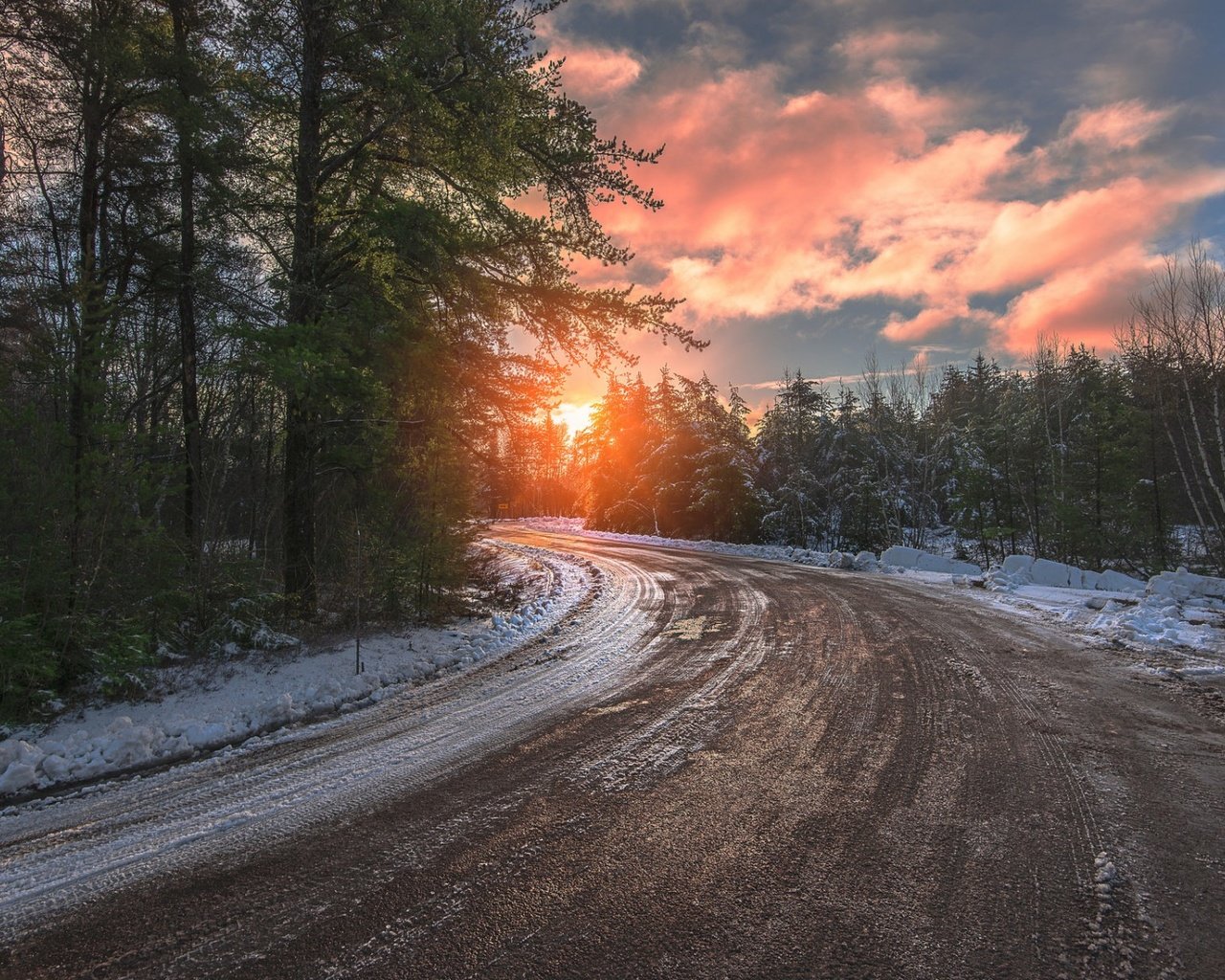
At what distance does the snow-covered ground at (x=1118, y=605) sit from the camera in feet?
21.5

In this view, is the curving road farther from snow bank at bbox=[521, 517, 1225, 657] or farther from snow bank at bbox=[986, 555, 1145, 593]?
snow bank at bbox=[986, 555, 1145, 593]

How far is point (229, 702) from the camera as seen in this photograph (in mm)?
5227

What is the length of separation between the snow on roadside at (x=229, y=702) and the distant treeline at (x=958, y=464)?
10703 millimetres

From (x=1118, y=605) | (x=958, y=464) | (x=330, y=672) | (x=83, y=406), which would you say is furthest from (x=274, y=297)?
(x=958, y=464)

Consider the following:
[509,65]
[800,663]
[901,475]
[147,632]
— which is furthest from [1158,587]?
[901,475]

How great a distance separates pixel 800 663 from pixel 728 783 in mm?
3017

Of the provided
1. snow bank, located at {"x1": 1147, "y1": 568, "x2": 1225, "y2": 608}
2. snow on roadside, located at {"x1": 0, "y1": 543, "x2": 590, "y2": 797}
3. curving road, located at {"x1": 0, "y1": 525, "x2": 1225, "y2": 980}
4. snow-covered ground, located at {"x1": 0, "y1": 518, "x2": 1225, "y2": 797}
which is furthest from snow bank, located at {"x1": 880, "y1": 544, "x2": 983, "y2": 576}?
snow on roadside, located at {"x1": 0, "y1": 543, "x2": 590, "y2": 797}

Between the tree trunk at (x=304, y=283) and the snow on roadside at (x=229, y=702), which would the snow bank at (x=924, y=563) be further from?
the tree trunk at (x=304, y=283)

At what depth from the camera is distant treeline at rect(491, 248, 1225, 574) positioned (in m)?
20.7

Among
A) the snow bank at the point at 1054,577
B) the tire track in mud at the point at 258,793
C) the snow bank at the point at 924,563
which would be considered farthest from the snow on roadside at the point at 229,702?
the snow bank at the point at 924,563

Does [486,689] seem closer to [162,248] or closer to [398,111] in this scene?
[398,111]

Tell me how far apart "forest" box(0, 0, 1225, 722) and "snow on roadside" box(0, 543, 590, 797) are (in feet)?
1.54

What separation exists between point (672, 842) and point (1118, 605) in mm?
9812

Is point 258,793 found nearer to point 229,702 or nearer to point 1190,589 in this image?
point 229,702
